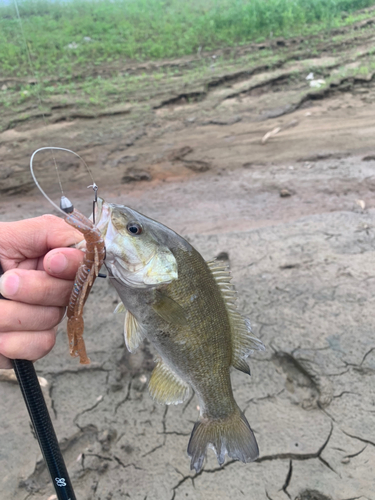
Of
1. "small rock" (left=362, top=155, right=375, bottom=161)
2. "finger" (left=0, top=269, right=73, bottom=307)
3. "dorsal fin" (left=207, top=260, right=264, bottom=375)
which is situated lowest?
"small rock" (left=362, top=155, right=375, bottom=161)

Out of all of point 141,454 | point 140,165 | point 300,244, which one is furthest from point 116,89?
point 141,454

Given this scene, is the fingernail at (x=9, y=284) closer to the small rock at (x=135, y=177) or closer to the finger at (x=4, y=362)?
the finger at (x=4, y=362)

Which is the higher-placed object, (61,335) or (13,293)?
(13,293)

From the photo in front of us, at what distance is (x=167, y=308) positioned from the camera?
4.26ft

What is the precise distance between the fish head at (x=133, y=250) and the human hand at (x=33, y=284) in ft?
0.64

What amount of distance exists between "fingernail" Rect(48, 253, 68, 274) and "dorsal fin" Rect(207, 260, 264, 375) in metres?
0.56

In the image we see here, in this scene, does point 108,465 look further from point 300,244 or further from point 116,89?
point 116,89

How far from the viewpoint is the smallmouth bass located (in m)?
1.26

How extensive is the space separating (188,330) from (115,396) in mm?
1352

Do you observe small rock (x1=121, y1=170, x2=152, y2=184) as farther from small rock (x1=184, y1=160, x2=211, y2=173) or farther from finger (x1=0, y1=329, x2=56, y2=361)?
finger (x1=0, y1=329, x2=56, y2=361)

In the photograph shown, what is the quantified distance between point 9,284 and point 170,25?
953 centimetres

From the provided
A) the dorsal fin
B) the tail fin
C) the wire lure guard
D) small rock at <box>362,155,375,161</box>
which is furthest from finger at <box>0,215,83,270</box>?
small rock at <box>362,155,375,161</box>

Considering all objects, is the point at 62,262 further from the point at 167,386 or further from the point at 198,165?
the point at 198,165

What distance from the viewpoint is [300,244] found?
11.8 ft
